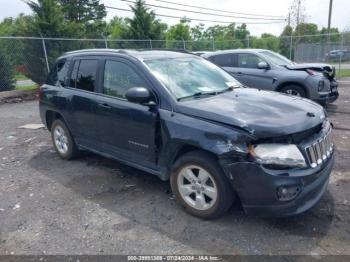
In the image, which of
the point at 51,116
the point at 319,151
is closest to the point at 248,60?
the point at 51,116

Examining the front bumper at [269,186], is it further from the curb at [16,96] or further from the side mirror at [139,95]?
the curb at [16,96]

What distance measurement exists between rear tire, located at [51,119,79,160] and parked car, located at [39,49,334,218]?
8.7 inches

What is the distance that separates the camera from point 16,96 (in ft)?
43.0

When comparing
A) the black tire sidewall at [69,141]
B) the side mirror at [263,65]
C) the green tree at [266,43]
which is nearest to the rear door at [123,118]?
the black tire sidewall at [69,141]

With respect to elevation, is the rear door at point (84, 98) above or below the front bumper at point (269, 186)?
above

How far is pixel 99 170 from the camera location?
5.39 m

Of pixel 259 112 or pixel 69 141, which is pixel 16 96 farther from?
pixel 259 112

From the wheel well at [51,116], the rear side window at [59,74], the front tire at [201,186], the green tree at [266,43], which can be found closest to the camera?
the front tire at [201,186]

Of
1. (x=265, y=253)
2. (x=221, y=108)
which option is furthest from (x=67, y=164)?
(x=265, y=253)

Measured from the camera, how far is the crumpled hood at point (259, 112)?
10.7 ft

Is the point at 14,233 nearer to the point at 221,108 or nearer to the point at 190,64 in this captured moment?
the point at 221,108

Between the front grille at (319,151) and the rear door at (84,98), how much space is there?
2953 mm

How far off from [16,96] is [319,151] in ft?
40.5

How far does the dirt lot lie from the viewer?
3301 mm
